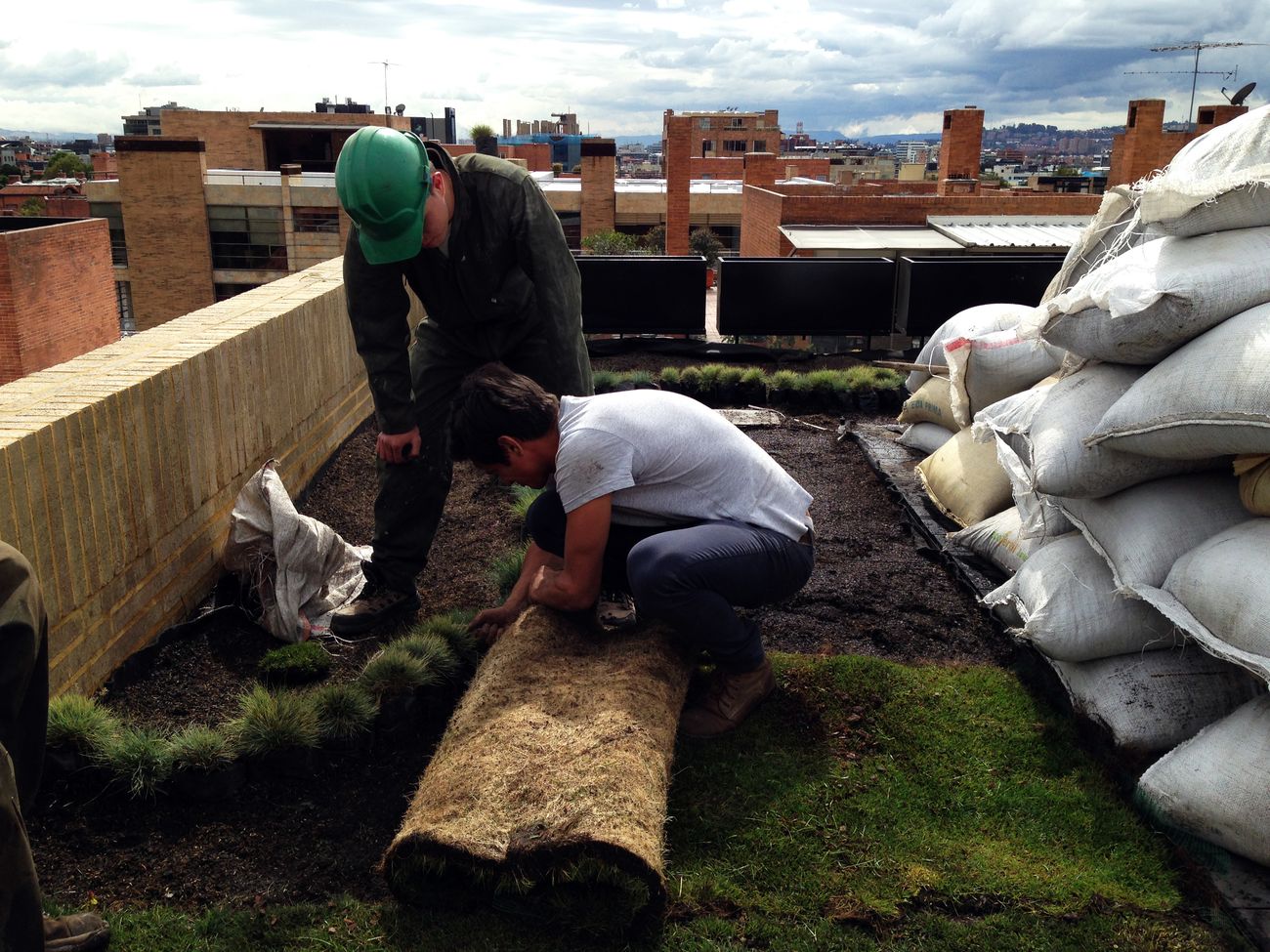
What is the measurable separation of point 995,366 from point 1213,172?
5.27ft

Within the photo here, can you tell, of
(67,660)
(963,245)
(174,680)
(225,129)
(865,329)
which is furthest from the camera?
(225,129)

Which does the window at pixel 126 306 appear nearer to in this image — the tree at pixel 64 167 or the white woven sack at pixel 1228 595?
the tree at pixel 64 167

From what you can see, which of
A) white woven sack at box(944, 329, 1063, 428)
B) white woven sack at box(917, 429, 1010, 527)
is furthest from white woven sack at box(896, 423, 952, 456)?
white woven sack at box(944, 329, 1063, 428)

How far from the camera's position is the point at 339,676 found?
11.6ft

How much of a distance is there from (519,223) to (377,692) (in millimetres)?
1610

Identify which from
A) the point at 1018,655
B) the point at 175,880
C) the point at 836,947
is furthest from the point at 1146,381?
the point at 175,880

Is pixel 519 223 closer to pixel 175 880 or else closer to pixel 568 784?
pixel 568 784

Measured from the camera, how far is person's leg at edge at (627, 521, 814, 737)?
9.46ft

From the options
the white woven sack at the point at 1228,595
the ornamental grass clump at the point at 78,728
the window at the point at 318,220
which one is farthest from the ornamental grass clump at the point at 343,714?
the window at the point at 318,220

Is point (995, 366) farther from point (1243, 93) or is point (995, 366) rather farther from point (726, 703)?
point (1243, 93)

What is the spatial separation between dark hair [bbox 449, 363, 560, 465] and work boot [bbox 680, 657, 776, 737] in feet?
3.09

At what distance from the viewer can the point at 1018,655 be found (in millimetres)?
3703

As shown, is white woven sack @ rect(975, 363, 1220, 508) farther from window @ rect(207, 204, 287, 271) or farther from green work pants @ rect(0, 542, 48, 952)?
window @ rect(207, 204, 287, 271)

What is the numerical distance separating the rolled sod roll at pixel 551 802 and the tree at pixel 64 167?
253 ft
